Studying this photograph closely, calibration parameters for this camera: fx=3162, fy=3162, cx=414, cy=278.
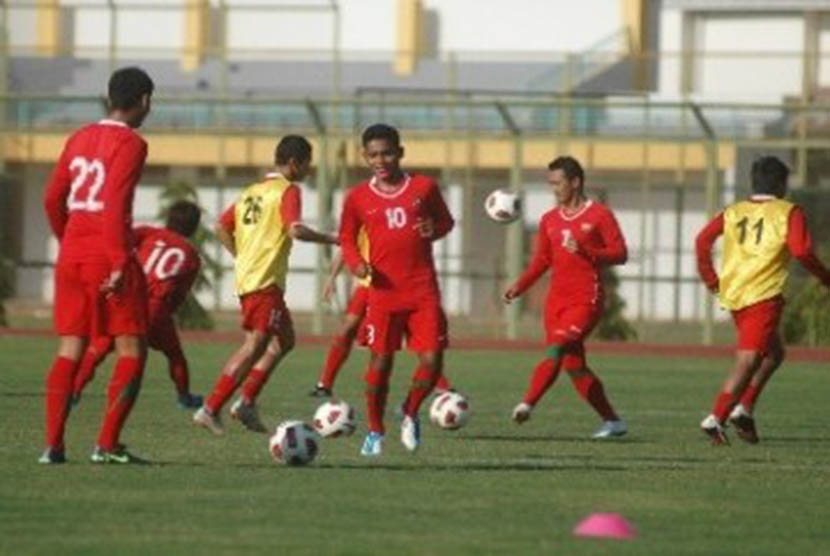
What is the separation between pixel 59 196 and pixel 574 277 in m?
5.74

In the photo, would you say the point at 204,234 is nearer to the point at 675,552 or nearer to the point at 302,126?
the point at 302,126

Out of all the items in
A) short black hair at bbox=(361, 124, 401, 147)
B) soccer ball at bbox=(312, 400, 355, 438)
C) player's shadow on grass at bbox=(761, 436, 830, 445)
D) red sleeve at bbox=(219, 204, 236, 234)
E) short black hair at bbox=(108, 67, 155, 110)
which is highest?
short black hair at bbox=(108, 67, 155, 110)

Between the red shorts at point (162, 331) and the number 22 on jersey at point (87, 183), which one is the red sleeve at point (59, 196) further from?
the red shorts at point (162, 331)

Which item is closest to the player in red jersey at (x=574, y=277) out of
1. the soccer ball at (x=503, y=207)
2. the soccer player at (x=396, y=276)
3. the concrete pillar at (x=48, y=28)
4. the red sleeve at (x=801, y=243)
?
the red sleeve at (x=801, y=243)

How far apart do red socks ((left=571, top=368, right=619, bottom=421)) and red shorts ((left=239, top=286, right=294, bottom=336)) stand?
198 centimetres

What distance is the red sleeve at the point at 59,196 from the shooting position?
15.9m

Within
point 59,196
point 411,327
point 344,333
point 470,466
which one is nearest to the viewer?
point 59,196

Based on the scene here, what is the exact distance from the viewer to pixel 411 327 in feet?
58.9

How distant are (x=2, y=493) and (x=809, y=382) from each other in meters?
16.8

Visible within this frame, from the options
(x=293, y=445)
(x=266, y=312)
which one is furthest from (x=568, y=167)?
(x=293, y=445)

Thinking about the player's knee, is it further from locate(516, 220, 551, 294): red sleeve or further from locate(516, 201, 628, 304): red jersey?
locate(516, 220, 551, 294): red sleeve

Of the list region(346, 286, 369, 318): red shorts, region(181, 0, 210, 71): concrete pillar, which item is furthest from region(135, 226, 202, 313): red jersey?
region(181, 0, 210, 71): concrete pillar

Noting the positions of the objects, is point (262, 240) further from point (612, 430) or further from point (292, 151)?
point (612, 430)

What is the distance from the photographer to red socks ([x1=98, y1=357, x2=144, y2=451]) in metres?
16.0
